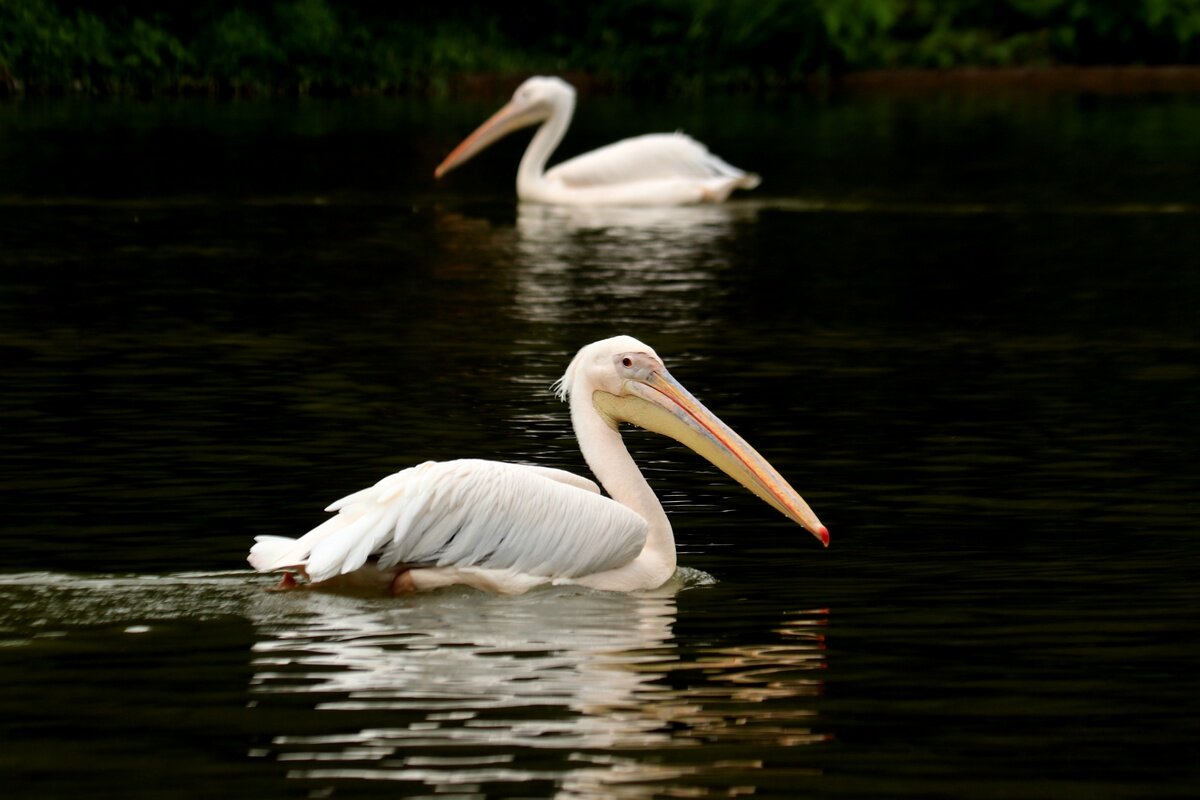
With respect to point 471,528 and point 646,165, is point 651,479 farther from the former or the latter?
point 646,165

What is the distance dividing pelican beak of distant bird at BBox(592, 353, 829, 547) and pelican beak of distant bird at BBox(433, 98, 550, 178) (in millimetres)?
12998

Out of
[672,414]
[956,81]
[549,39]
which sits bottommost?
[956,81]

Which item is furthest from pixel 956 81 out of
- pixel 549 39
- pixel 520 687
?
pixel 520 687

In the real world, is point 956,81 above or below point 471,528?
below

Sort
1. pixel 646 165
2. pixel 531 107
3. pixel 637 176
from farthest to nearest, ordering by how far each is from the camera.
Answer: pixel 531 107
pixel 637 176
pixel 646 165

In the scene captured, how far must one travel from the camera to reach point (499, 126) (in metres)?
20.5

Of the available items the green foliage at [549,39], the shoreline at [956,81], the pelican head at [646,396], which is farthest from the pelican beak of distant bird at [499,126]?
the shoreline at [956,81]

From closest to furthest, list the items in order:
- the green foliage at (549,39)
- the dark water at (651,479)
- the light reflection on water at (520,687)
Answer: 1. the light reflection on water at (520,687)
2. the dark water at (651,479)
3. the green foliage at (549,39)

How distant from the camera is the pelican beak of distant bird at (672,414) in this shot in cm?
698

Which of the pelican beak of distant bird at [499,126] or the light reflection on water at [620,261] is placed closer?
the light reflection on water at [620,261]

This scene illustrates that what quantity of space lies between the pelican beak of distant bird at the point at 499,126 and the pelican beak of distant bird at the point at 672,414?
1300 cm

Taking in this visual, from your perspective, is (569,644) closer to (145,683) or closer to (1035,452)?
(145,683)

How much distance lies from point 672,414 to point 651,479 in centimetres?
142

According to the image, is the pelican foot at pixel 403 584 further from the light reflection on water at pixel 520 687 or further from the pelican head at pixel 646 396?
the pelican head at pixel 646 396
